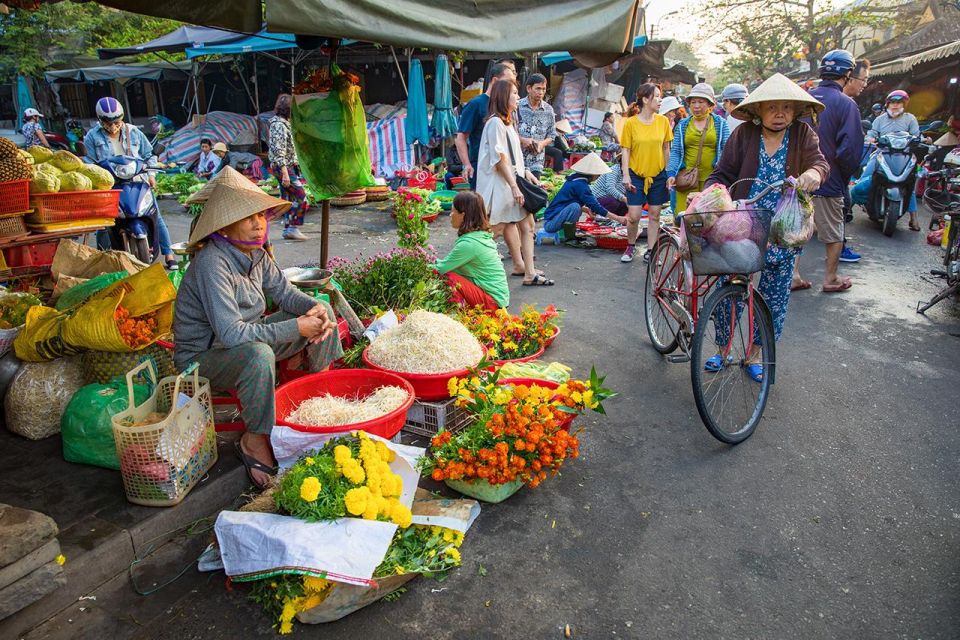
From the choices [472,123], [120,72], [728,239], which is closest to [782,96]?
[728,239]

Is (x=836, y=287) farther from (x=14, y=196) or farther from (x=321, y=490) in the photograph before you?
(x=14, y=196)

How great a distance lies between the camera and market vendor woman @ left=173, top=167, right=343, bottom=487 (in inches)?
117

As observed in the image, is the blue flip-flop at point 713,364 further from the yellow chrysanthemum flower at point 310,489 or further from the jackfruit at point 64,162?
the jackfruit at point 64,162

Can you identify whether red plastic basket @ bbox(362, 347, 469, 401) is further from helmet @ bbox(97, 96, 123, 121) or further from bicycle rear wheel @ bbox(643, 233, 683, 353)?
helmet @ bbox(97, 96, 123, 121)

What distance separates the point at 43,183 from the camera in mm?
4531

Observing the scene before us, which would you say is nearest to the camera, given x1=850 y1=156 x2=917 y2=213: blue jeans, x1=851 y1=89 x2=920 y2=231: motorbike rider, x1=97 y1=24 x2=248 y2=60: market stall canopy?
x1=850 y1=156 x2=917 y2=213: blue jeans

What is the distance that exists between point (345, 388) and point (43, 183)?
289cm

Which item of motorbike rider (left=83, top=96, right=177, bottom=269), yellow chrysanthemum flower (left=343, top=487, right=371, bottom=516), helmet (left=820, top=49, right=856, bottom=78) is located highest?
helmet (left=820, top=49, right=856, bottom=78)

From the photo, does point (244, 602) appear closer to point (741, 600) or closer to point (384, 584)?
point (384, 584)

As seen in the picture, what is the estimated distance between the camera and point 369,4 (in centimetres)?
276

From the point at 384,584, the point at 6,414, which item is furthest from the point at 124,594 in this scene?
the point at 6,414

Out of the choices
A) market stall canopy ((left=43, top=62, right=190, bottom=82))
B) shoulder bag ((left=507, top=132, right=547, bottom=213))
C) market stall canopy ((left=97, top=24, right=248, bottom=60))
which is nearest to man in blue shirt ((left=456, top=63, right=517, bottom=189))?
shoulder bag ((left=507, top=132, right=547, bottom=213))

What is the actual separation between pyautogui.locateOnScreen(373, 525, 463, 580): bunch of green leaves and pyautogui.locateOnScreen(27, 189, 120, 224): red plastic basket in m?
3.79

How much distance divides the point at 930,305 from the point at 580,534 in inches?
192
